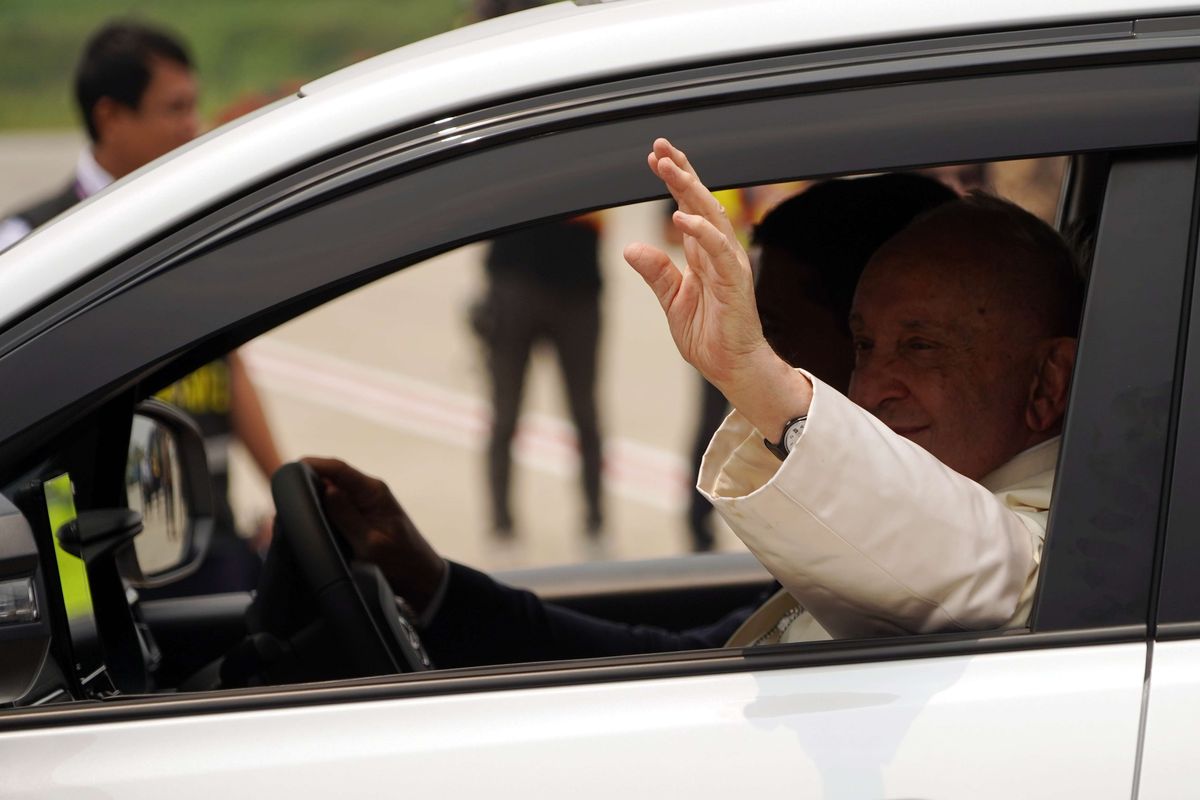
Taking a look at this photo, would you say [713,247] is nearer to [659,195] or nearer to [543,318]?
[659,195]

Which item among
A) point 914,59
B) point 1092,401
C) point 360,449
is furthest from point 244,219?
point 360,449

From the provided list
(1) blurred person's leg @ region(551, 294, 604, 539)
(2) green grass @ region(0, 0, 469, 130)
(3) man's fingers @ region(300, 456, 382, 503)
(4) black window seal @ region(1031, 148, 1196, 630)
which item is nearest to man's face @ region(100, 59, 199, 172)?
(1) blurred person's leg @ region(551, 294, 604, 539)

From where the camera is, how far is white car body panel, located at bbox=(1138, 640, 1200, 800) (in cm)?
118

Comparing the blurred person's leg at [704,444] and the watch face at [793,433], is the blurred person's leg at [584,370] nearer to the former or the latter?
the blurred person's leg at [704,444]

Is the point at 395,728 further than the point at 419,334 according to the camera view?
No

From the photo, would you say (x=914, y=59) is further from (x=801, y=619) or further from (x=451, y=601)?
(x=451, y=601)

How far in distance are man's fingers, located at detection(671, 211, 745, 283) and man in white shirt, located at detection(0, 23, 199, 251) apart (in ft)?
8.97

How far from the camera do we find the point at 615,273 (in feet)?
28.2

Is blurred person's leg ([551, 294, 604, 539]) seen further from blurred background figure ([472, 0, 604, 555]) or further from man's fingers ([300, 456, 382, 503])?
man's fingers ([300, 456, 382, 503])

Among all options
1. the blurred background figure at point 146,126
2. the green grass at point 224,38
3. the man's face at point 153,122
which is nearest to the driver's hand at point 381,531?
the blurred background figure at point 146,126

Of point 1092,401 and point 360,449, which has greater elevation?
point 360,449

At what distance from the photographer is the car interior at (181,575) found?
1.33 meters

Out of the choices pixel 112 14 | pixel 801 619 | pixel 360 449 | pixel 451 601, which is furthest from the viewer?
pixel 112 14

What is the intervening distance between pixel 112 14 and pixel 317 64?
1.85 meters
